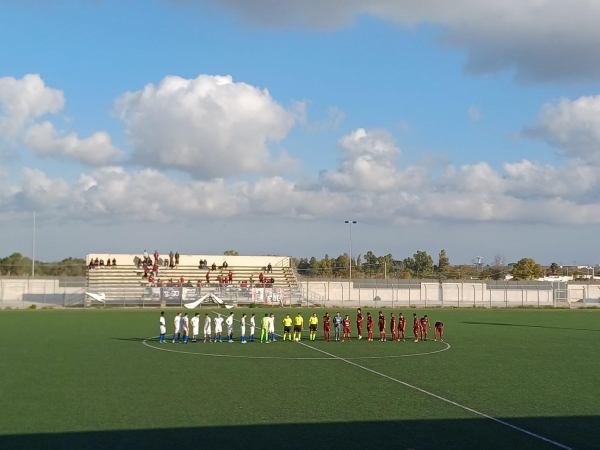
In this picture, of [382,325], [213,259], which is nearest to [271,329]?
[382,325]

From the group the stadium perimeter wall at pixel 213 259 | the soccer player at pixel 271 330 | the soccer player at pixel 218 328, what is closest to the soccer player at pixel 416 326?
the soccer player at pixel 271 330

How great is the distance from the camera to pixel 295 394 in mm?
17562

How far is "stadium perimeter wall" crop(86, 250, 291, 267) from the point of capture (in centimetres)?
7025

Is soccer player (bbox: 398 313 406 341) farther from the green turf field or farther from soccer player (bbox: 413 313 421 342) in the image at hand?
the green turf field

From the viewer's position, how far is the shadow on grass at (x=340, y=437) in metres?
12.5

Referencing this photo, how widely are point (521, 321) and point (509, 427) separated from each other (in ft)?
116

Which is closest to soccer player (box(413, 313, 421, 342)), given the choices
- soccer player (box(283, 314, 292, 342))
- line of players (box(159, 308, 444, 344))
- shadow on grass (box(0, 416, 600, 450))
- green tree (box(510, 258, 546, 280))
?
line of players (box(159, 308, 444, 344))

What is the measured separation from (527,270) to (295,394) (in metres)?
107

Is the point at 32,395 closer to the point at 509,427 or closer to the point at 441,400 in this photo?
the point at 441,400

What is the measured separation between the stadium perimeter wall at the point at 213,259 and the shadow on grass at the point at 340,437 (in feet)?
191

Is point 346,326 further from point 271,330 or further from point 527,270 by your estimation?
point 527,270

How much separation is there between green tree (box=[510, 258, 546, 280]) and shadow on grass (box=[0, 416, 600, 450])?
107573 millimetres

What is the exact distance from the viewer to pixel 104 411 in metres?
15.3

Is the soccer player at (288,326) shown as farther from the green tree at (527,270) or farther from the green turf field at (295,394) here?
the green tree at (527,270)
